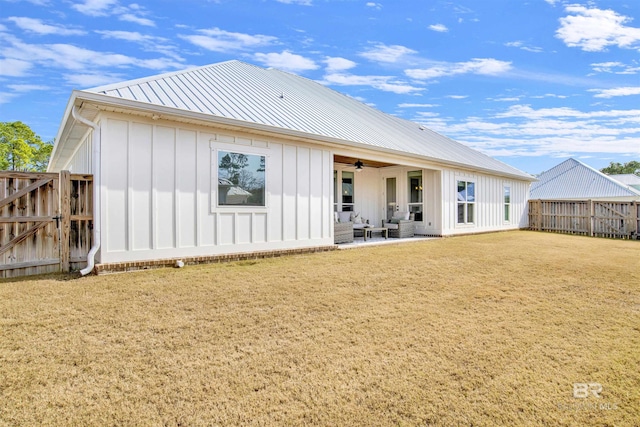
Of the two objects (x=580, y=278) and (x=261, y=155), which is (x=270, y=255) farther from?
(x=580, y=278)

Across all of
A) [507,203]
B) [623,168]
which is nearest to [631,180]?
[623,168]

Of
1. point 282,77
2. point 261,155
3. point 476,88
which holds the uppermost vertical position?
point 476,88

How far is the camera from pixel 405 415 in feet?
6.43

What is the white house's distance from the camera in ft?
18.1

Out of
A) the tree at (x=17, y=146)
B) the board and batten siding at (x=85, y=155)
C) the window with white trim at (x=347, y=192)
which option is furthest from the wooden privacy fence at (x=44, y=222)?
the tree at (x=17, y=146)

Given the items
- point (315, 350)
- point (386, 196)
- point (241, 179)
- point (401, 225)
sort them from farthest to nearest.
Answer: point (386, 196)
point (401, 225)
point (241, 179)
point (315, 350)

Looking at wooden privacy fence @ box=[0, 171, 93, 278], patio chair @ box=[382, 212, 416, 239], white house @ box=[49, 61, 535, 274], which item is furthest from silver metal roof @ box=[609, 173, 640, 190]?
wooden privacy fence @ box=[0, 171, 93, 278]

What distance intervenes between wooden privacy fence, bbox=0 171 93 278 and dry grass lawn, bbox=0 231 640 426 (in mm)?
665

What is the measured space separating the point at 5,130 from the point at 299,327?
41996 mm

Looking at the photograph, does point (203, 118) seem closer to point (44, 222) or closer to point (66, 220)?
point (66, 220)

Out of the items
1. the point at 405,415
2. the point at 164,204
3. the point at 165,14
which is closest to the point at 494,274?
the point at 405,415

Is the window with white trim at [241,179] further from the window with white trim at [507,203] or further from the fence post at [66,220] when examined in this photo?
the window with white trim at [507,203]

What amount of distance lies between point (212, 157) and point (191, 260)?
2121mm

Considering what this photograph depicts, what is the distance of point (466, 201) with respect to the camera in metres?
13.2
